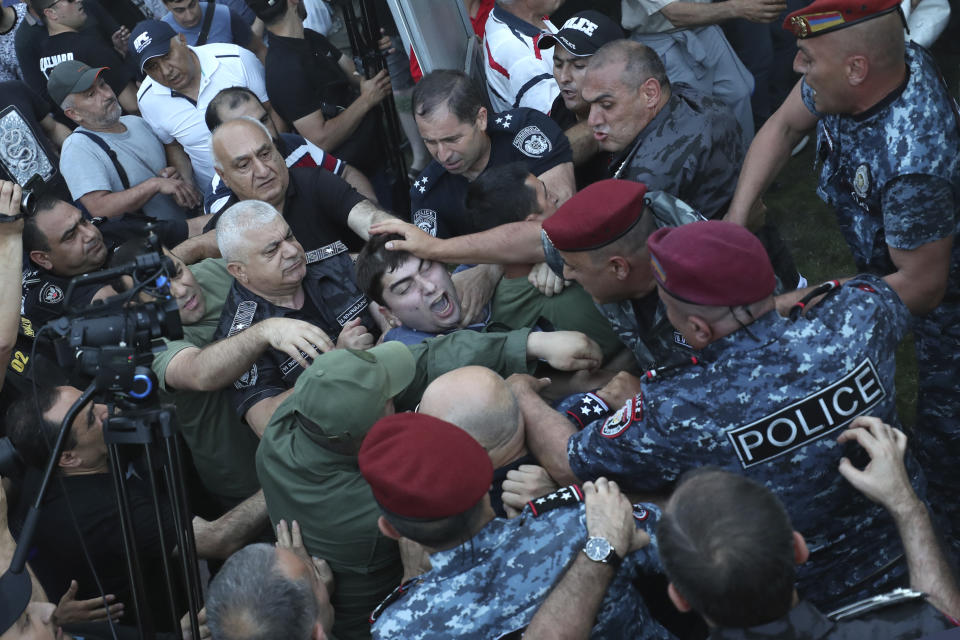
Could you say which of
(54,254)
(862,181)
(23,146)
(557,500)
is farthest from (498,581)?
(23,146)

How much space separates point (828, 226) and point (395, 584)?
12.1 feet

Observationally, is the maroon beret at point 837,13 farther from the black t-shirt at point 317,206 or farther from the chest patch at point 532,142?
the black t-shirt at point 317,206

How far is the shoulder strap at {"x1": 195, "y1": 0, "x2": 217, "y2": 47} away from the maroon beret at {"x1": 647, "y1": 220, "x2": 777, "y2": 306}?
171 inches

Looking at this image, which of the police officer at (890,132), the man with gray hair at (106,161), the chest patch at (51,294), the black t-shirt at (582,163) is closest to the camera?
the police officer at (890,132)

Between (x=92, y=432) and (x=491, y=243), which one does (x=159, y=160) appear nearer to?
(x=92, y=432)

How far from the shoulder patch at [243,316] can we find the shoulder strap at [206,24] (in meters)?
2.75

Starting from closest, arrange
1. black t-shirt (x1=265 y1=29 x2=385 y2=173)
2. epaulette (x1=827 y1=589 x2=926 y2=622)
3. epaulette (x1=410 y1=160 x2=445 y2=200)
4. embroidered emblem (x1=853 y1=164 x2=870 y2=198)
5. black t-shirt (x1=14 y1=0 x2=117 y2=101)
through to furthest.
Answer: epaulette (x1=827 y1=589 x2=926 y2=622) → embroidered emblem (x1=853 y1=164 x2=870 y2=198) → epaulette (x1=410 y1=160 x2=445 y2=200) → black t-shirt (x1=265 y1=29 x2=385 y2=173) → black t-shirt (x1=14 y1=0 x2=117 y2=101)

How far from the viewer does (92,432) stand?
10.1ft

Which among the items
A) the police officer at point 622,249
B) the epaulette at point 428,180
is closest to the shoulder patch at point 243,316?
the epaulette at point 428,180

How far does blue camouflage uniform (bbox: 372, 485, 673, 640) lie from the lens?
6.52 feet

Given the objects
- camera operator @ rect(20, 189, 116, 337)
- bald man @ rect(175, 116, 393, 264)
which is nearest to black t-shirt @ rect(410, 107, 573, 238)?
bald man @ rect(175, 116, 393, 264)

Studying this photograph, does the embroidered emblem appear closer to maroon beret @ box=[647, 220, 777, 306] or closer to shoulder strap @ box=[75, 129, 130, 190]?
maroon beret @ box=[647, 220, 777, 306]

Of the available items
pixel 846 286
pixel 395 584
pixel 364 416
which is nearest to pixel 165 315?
pixel 364 416

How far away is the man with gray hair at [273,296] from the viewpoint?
3.27 meters
